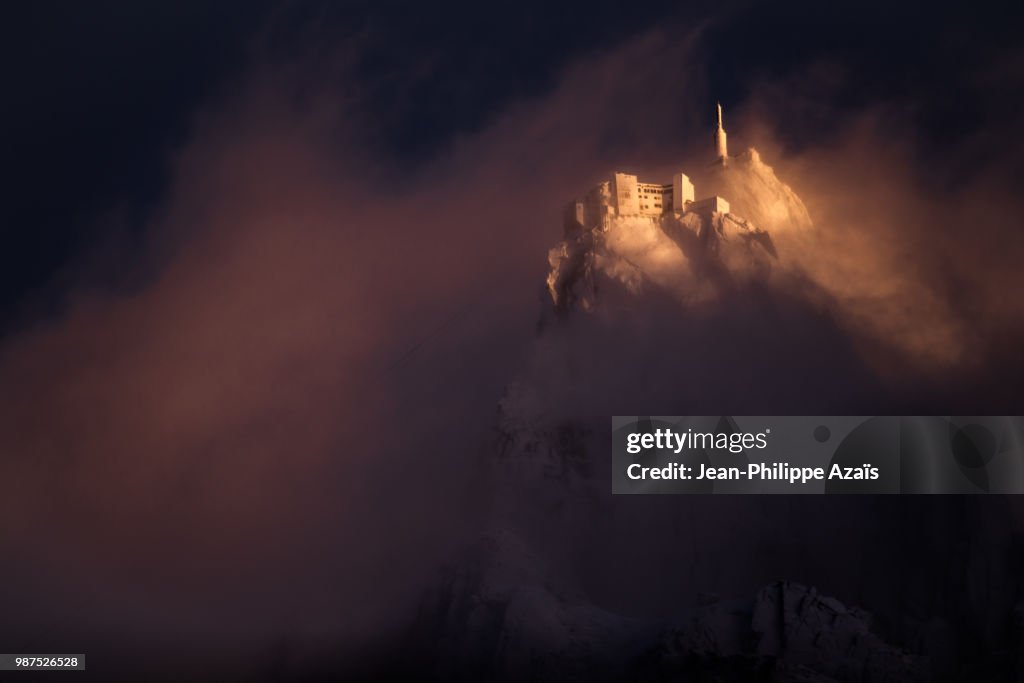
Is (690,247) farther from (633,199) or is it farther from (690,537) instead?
(690,537)

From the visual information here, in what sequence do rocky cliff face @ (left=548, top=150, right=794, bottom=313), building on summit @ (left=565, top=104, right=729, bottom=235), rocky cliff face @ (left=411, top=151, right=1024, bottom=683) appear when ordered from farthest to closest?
building on summit @ (left=565, top=104, right=729, bottom=235), rocky cliff face @ (left=548, top=150, right=794, bottom=313), rocky cliff face @ (left=411, top=151, right=1024, bottom=683)

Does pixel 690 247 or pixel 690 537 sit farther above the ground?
pixel 690 247

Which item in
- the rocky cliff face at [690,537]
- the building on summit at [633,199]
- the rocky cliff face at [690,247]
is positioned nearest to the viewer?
the rocky cliff face at [690,537]

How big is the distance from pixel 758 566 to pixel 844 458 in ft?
32.1

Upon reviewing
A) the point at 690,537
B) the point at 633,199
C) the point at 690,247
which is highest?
the point at 633,199

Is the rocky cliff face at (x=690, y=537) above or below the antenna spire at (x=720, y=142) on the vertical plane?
below

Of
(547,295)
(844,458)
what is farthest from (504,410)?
(844,458)

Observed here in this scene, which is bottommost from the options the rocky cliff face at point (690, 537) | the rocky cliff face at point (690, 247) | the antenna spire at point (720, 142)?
the rocky cliff face at point (690, 537)

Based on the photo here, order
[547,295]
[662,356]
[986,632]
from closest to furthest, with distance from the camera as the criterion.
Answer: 1. [986,632]
2. [662,356]
3. [547,295]

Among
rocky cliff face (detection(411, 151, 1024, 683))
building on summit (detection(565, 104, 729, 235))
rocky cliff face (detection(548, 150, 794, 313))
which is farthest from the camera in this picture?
building on summit (detection(565, 104, 729, 235))

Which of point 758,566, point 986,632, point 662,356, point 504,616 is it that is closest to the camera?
point 986,632

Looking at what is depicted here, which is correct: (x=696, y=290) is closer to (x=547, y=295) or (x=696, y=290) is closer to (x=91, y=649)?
(x=547, y=295)

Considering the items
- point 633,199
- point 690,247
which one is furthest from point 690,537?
point 633,199

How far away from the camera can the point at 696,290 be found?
83.6m
